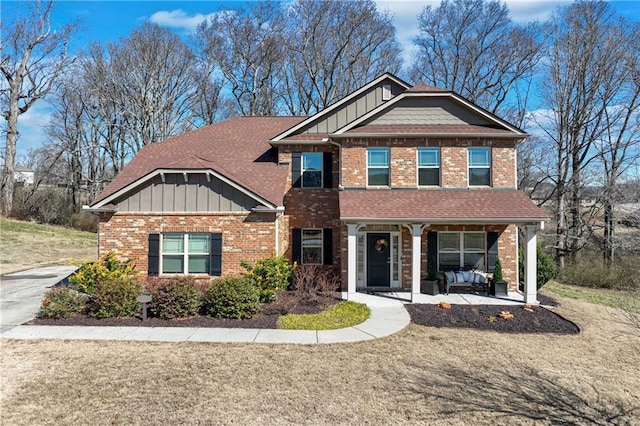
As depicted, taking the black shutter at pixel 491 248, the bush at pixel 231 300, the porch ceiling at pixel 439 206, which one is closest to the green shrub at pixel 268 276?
the bush at pixel 231 300

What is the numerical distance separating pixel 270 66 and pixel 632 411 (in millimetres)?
31756

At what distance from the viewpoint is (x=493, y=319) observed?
10.4 m

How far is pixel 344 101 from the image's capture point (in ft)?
50.4

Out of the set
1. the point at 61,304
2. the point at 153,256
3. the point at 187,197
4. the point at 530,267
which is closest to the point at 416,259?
the point at 530,267

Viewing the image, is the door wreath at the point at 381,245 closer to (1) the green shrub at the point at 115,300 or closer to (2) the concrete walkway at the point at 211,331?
(2) the concrete walkway at the point at 211,331

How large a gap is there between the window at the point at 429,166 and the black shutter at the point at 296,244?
4941 mm

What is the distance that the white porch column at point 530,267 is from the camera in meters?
12.1

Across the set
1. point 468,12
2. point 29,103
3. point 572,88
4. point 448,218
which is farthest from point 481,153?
point 29,103

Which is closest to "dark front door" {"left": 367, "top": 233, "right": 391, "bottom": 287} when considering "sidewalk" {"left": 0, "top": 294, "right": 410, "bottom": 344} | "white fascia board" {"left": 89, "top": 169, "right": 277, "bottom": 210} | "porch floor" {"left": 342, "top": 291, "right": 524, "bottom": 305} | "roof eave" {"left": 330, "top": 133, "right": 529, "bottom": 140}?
"porch floor" {"left": 342, "top": 291, "right": 524, "bottom": 305}

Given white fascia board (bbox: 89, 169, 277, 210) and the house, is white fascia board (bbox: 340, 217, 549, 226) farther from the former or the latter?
white fascia board (bbox: 89, 169, 277, 210)

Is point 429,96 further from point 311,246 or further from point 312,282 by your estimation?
point 312,282

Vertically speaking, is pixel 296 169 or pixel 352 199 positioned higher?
pixel 296 169

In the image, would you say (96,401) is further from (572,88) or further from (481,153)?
(572,88)

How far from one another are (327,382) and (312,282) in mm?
6299
